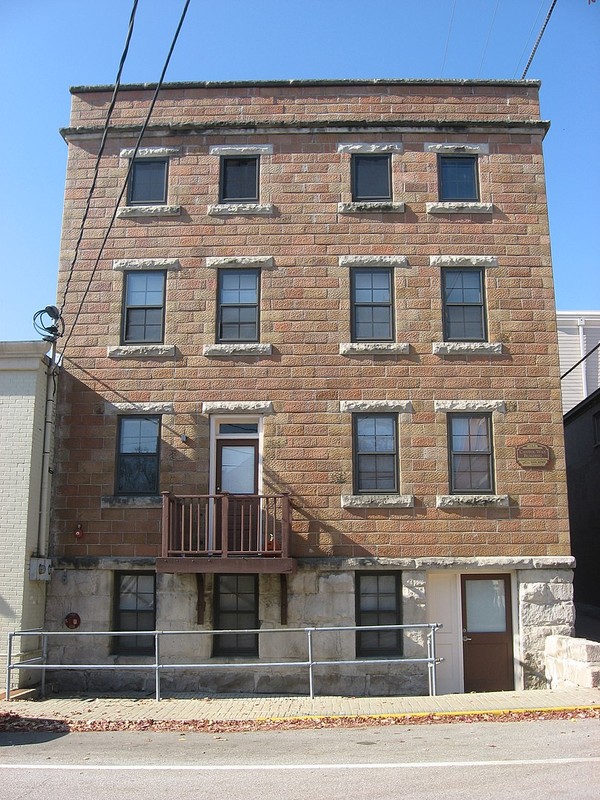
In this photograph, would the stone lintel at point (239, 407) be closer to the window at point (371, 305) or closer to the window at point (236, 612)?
the window at point (371, 305)

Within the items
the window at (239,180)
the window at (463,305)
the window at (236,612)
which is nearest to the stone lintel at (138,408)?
the window at (236,612)

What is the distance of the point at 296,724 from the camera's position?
9961 millimetres

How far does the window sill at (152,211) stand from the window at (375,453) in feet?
16.4

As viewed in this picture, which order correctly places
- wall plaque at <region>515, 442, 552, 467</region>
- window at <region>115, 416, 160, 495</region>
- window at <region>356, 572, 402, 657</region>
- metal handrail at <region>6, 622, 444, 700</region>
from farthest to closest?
1. window at <region>115, 416, 160, 495</region>
2. wall plaque at <region>515, 442, 552, 467</region>
3. window at <region>356, 572, 402, 657</region>
4. metal handrail at <region>6, 622, 444, 700</region>

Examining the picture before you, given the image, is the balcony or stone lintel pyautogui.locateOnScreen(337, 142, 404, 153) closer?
the balcony

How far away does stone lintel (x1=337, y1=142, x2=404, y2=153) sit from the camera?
1492 cm

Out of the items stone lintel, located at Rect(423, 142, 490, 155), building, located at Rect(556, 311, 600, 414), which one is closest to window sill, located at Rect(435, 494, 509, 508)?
stone lintel, located at Rect(423, 142, 490, 155)

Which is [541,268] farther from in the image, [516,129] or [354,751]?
[354,751]

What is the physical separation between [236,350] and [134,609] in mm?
4760

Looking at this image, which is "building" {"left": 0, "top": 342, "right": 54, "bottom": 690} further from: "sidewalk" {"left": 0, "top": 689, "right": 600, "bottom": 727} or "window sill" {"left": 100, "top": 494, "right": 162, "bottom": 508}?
"sidewalk" {"left": 0, "top": 689, "right": 600, "bottom": 727}

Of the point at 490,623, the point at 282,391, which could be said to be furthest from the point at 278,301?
the point at 490,623

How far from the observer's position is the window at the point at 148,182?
49.3ft

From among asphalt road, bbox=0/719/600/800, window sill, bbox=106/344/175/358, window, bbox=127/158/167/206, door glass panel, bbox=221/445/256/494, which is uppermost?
window, bbox=127/158/167/206

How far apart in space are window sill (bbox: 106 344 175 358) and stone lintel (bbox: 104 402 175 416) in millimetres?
860
